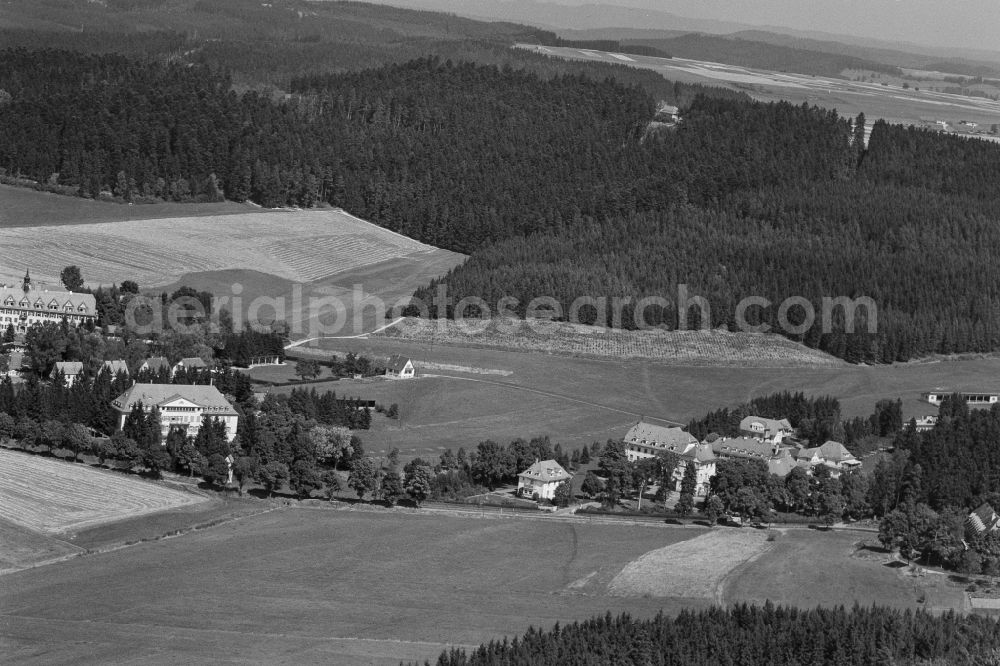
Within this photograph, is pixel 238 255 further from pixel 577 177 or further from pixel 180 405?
pixel 180 405

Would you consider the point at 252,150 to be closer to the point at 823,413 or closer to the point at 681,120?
the point at 681,120

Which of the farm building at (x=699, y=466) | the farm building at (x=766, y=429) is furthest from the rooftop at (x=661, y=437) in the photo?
the farm building at (x=766, y=429)

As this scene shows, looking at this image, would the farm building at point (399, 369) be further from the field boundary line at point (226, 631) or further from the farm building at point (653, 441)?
the field boundary line at point (226, 631)

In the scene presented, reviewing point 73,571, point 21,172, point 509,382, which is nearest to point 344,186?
point 21,172

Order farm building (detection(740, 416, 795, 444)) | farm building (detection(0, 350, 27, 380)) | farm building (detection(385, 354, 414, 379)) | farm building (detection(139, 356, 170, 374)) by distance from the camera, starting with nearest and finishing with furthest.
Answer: farm building (detection(139, 356, 170, 374)) → farm building (detection(0, 350, 27, 380)) → farm building (detection(740, 416, 795, 444)) → farm building (detection(385, 354, 414, 379))

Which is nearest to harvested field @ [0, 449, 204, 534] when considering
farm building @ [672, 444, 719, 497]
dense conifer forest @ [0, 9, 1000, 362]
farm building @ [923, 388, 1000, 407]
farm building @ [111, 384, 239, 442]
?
farm building @ [111, 384, 239, 442]

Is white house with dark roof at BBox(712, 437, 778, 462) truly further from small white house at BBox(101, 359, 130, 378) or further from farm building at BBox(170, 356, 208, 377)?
small white house at BBox(101, 359, 130, 378)
